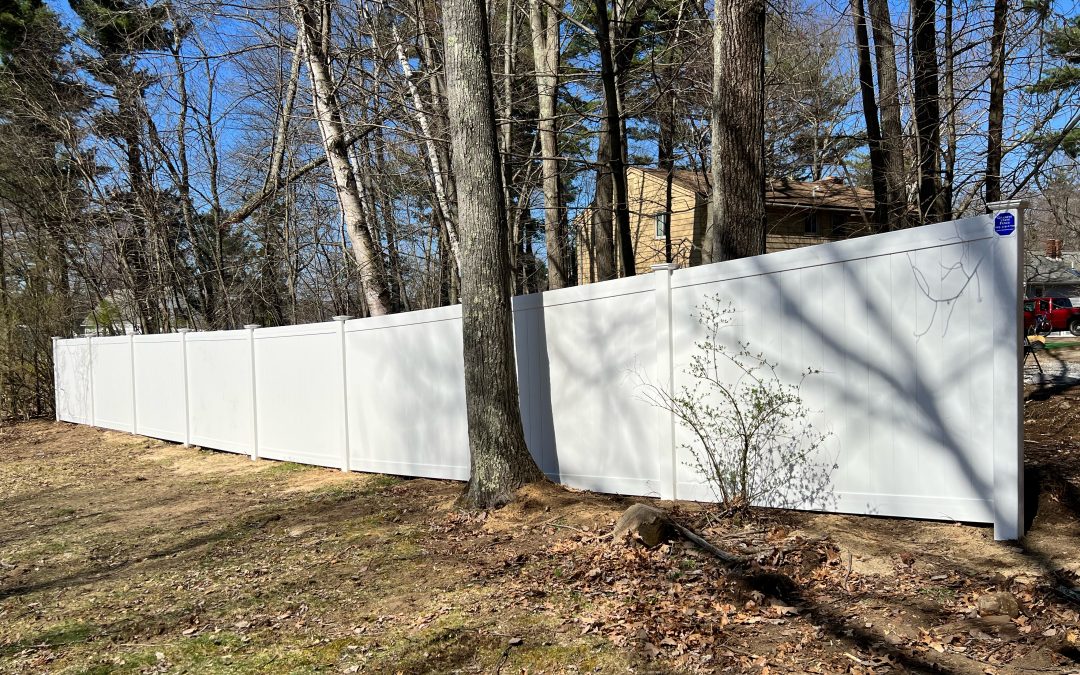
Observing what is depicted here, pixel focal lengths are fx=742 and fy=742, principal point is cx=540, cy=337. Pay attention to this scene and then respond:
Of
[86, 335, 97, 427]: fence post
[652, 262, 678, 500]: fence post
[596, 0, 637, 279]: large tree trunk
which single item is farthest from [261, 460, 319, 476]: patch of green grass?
[86, 335, 97, 427]: fence post

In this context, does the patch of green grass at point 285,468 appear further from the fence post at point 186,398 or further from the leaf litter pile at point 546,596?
the fence post at point 186,398

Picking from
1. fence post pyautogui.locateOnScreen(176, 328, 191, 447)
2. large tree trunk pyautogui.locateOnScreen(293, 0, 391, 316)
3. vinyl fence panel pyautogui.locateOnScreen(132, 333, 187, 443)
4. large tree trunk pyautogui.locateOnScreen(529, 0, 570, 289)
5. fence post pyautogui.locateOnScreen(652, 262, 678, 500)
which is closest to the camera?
fence post pyautogui.locateOnScreen(652, 262, 678, 500)

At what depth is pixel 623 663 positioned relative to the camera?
317 cm

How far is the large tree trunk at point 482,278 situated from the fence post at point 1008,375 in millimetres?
3065

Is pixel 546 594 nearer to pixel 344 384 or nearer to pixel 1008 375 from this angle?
pixel 1008 375

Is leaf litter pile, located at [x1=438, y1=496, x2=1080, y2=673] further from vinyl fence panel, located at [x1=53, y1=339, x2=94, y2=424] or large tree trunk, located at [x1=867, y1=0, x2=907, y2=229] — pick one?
vinyl fence panel, located at [x1=53, y1=339, x2=94, y2=424]

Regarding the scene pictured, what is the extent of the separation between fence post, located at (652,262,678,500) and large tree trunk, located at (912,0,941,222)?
14.8 feet

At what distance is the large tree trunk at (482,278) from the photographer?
564cm

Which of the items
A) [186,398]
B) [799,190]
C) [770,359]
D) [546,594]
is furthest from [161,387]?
[799,190]

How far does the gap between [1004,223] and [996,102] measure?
5.33 metres

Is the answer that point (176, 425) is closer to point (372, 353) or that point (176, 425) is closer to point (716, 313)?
point (372, 353)

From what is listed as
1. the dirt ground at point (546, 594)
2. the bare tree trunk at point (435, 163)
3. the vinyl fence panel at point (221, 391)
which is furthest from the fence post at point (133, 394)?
the dirt ground at point (546, 594)

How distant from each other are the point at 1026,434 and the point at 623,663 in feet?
16.6

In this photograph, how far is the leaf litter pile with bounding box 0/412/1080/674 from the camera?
3166mm
